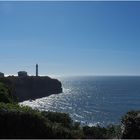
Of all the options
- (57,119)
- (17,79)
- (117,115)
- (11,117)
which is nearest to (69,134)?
(11,117)

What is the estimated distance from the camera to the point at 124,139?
1492 centimetres

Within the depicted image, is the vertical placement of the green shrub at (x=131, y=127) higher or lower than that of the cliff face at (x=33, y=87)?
higher

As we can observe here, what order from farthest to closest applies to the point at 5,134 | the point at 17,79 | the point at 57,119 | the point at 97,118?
the point at 17,79, the point at 97,118, the point at 57,119, the point at 5,134

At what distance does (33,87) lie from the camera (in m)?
139

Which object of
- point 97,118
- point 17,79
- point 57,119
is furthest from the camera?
point 17,79

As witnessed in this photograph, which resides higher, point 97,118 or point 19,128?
point 19,128

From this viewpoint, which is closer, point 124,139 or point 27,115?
point 124,139

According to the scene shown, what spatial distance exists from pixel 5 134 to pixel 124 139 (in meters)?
5.84

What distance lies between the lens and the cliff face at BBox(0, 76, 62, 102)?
420ft

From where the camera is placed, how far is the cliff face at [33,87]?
12800 centimetres

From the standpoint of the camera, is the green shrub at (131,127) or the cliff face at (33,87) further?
the cliff face at (33,87)

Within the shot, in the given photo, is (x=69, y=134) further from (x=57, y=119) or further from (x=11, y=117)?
(x=57, y=119)

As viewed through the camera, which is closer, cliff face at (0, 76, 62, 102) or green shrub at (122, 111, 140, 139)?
green shrub at (122, 111, 140, 139)

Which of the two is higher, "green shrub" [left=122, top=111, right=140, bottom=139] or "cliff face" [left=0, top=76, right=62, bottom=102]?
"green shrub" [left=122, top=111, right=140, bottom=139]
